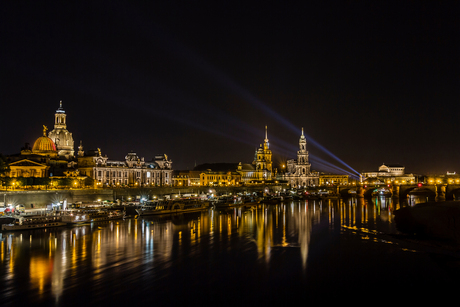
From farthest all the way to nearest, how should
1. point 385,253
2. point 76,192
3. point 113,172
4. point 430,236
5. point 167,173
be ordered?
point 167,173, point 113,172, point 76,192, point 430,236, point 385,253

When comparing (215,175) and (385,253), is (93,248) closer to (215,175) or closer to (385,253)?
(385,253)

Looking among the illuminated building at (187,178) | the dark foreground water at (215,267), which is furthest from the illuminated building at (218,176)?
the dark foreground water at (215,267)

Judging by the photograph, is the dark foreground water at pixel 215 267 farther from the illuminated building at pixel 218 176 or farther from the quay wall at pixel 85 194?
the illuminated building at pixel 218 176

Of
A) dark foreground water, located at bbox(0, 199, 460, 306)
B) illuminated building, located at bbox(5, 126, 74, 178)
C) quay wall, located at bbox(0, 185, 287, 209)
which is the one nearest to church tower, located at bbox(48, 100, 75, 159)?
illuminated building, located at bbox(5, 126, 74, 178)

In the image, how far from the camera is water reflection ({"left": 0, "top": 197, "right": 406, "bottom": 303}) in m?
28.0

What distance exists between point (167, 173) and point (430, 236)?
363 ft

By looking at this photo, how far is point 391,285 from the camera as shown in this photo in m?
Result: 28.0

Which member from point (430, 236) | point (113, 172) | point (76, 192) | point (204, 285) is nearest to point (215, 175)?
point (113, 172)

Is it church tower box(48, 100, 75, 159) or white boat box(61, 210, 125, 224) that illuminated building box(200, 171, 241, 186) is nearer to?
church tower box(48, 100, 75, 159)

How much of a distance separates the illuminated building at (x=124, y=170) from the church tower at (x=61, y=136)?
6.63 metres

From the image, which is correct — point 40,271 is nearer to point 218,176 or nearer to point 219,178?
point 219,178

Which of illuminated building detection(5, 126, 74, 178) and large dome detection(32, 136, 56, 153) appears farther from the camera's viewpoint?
large dome detection(32, 136, 56, 153)

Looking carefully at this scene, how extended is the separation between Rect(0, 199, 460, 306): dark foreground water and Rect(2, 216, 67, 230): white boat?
1879 millimetres

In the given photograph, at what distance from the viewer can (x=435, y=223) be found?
1697 inches
